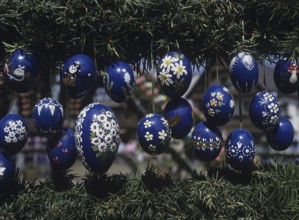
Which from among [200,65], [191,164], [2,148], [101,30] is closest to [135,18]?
[101,30]

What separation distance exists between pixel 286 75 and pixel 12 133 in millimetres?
754

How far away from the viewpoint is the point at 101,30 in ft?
3.88

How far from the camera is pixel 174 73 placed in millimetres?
1147

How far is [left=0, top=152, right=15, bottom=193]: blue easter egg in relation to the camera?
1.18 metres

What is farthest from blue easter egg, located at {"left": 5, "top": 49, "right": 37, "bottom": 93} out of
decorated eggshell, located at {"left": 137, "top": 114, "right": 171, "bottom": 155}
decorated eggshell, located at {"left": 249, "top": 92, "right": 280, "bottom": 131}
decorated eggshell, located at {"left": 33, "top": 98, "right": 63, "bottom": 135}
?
decorated eggshell, located at {"left": 249, "top": 92, "right": 280, "bottom": 131}

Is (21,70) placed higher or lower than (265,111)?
higher

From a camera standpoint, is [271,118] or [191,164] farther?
[191,164]

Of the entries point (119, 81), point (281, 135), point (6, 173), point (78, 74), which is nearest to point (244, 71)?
point (281, 135)

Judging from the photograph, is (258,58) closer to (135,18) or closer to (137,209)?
(135,18)

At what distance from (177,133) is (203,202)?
195 millimetres

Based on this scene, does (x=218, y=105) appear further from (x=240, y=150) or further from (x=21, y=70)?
(x=21, y=70)

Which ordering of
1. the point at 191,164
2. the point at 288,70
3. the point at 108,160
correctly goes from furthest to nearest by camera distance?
the point at 191,164 → the point at 288,70 → the point at 108,160

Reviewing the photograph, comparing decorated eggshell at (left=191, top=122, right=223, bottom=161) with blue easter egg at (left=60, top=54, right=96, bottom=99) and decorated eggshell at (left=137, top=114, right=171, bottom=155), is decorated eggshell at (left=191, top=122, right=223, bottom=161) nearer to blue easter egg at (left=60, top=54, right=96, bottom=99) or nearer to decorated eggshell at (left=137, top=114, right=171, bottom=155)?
decorated eggshell at (left=137, top=114, right=171, bottom=155)

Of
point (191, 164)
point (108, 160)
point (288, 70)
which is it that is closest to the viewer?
point (108, 160)
